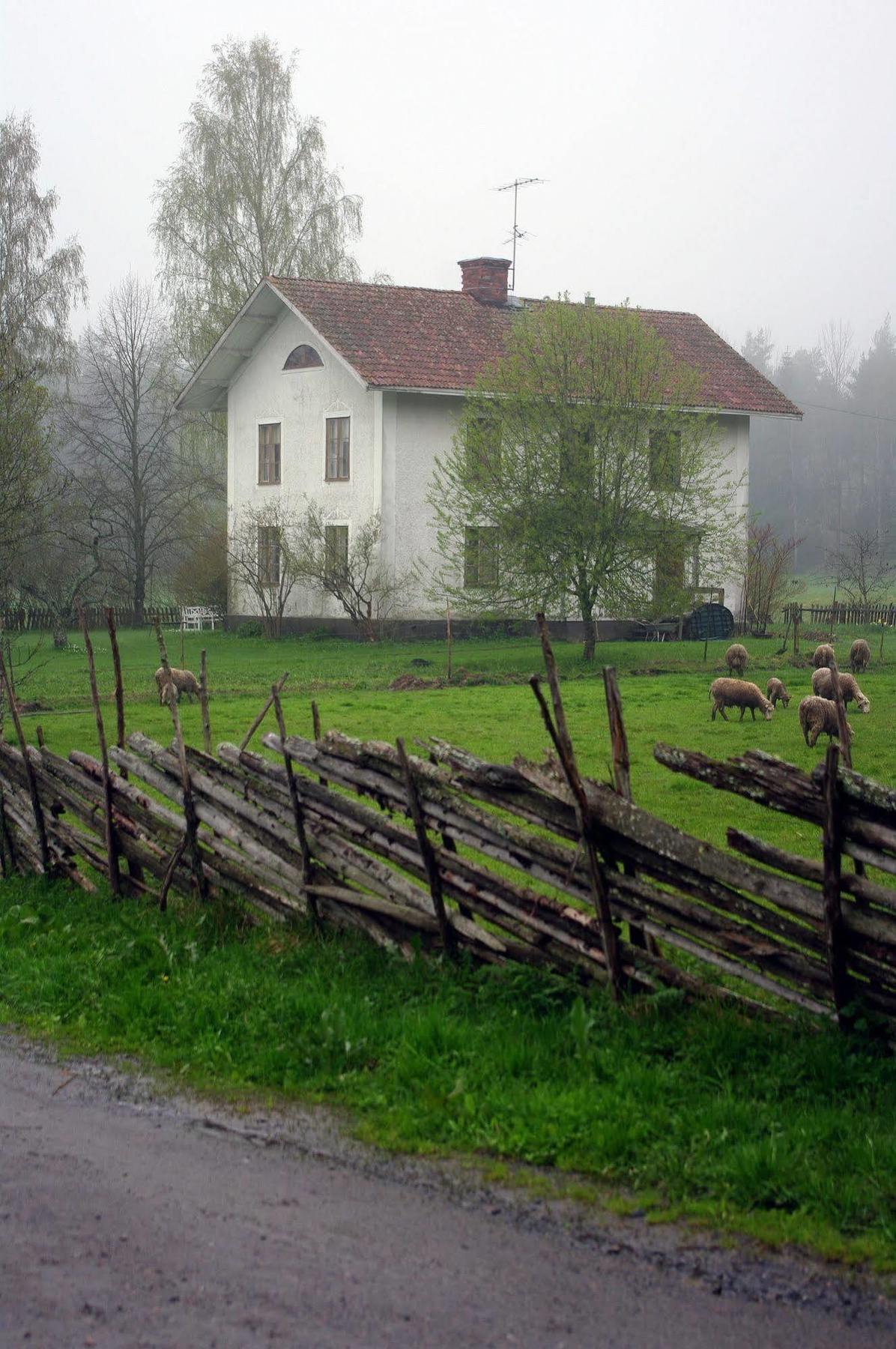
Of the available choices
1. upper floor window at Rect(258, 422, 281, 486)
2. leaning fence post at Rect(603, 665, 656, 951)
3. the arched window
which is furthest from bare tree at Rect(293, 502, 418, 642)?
leaning fence post at Rect(603, 665, 656, 951)

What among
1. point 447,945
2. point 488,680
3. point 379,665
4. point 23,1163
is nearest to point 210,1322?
point 23,1163

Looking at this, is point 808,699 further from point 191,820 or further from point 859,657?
point 859,657

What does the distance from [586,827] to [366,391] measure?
28.3m

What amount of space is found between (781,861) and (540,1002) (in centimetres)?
123

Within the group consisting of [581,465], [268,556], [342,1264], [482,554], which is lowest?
[342,1264]

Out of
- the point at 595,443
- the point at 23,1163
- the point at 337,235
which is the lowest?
the point at 23,1163

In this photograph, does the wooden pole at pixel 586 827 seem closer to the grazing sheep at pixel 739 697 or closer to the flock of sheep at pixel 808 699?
the flock of sheep at pixel 808 699

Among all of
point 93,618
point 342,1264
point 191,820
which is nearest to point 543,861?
point 342,1264

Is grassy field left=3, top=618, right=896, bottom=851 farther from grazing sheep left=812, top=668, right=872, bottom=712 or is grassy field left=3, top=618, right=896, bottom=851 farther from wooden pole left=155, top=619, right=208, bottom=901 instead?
wooden pole left=155, top=619, right=208, bottom=901

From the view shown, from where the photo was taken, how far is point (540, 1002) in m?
5.70

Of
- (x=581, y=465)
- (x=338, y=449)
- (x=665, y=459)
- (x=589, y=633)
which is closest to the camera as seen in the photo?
(x=581, y=465)

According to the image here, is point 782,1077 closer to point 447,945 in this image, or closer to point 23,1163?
point 447,945

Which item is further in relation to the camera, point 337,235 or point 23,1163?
point 337,235

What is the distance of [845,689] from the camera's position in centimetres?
1645
